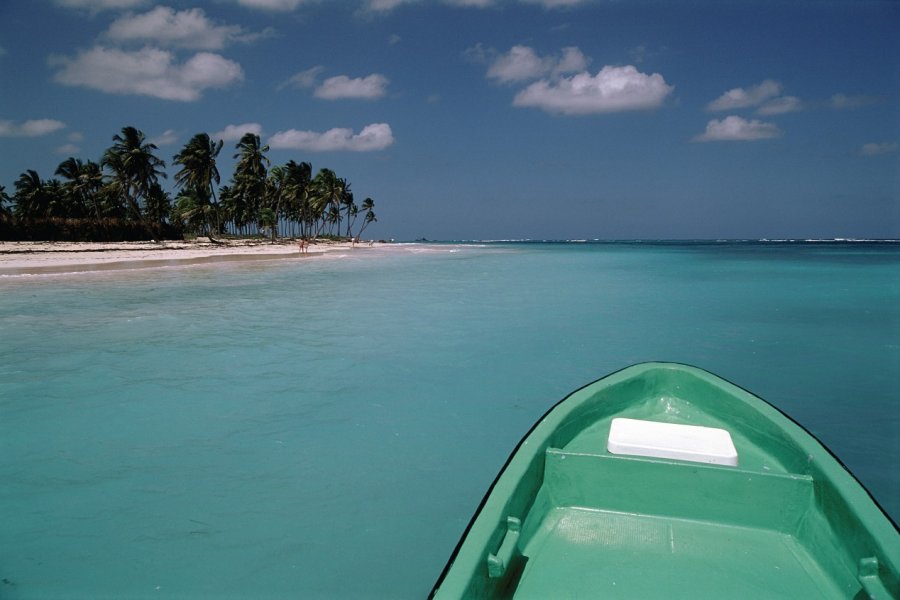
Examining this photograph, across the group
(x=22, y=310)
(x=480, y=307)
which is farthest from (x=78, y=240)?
(x=480, y=307)

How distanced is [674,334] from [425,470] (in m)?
→ 8.35

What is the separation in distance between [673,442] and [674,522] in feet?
1.55

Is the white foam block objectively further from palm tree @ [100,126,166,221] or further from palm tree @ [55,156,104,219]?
palm tree @ [55,156,104,219]

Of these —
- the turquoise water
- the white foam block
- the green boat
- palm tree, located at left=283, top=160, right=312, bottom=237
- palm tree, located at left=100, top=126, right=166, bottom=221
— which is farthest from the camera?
palm tree, located at left=283, top=160, right=312, bottom=237

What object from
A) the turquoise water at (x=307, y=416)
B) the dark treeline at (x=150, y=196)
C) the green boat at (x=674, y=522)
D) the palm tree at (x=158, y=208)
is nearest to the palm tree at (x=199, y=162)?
the dark treeline at (x=150, y=196)

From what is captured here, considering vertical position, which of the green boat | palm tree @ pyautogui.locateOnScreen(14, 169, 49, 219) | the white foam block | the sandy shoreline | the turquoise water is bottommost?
the turquoise water

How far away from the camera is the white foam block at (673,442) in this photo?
3.02 meters

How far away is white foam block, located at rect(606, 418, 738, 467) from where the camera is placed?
3022 mm

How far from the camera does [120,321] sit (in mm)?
11648

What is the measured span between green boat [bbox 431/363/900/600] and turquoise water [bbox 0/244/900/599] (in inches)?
42.0

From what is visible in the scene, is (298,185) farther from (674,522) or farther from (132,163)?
(674,522)

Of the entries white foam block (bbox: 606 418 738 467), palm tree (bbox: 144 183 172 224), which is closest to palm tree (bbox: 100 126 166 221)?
palm tree (bbox: 144 183 172 224)

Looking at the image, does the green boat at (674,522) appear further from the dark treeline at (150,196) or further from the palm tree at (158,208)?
the palm tree at (158,208)

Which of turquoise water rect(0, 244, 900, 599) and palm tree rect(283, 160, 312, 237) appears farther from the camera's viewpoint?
A: palm tree rect(283, 160, 312, 237)
